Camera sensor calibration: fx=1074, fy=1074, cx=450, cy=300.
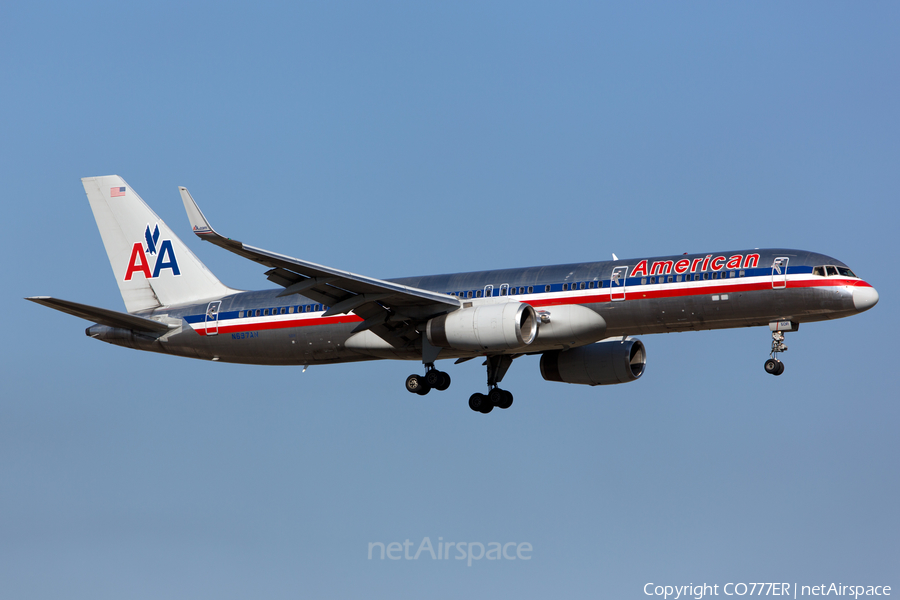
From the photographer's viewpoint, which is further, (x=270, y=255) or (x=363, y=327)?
(x=363, y=327)

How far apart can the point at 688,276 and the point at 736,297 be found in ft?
5.73

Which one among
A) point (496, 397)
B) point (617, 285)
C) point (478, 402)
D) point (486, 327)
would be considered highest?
point (617, 285)

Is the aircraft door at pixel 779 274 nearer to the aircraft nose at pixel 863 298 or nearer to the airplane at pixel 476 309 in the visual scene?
the airplane at pixel 476 309

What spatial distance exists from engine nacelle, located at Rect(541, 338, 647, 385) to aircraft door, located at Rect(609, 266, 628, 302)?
19.9 feet

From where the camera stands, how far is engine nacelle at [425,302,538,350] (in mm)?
36719

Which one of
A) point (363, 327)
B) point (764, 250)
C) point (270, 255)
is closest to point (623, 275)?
point (764, 250)

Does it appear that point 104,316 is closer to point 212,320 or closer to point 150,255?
point 212,320

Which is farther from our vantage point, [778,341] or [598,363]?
[598,363]

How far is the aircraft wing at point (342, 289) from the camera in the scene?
31953mm

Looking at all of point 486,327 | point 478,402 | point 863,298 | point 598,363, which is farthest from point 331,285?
point 863,298

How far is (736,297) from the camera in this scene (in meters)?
36.0

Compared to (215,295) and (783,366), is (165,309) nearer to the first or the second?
(215,295)

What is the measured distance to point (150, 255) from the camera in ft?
154

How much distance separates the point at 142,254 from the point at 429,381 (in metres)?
15.5
